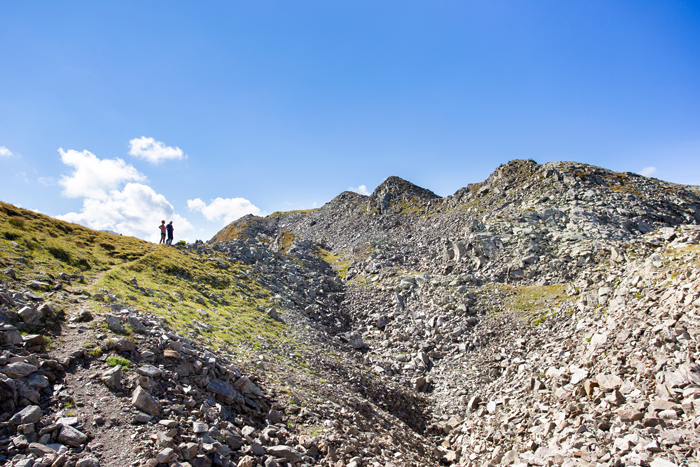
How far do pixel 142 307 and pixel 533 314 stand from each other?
27.1m

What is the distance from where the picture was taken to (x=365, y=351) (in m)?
27.9

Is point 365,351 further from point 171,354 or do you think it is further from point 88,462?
point 88,462

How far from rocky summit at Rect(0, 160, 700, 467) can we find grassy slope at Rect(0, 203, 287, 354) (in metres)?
0.18

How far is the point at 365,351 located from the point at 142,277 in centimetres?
1877

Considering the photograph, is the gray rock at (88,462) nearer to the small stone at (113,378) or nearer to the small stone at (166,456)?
the small stone at (166,456)

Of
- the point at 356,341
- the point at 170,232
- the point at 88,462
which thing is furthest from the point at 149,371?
the point at 170,232

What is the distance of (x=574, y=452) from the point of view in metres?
10.4

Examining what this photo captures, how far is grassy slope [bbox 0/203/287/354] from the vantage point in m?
17.8

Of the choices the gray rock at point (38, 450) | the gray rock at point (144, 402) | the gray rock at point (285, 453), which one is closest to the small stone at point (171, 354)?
the gray rock at point (144, 402)

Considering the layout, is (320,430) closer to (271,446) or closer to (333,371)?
(271,446)

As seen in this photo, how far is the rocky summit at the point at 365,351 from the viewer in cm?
948

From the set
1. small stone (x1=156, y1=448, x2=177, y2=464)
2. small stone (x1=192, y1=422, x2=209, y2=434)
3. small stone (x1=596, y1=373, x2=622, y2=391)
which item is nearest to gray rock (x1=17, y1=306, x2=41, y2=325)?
small stone (x1=192, y1=422, x2=209, y2=434)

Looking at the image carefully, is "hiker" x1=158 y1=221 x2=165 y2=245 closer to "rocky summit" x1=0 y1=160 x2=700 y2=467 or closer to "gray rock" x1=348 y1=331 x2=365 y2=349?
"rocky summit" x1=0 y1=160 x2=700 y2=467

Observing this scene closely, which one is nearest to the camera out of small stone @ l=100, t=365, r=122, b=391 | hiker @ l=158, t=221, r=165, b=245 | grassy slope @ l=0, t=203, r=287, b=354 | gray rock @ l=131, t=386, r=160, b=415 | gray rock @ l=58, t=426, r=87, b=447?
gray rock @ l=58, t=426, r=87, b=447
